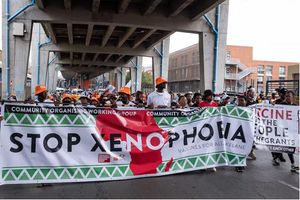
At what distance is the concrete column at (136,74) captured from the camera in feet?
164

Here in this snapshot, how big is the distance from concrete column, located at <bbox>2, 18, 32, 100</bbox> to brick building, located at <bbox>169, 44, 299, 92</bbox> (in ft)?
197

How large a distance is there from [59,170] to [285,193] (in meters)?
3.71

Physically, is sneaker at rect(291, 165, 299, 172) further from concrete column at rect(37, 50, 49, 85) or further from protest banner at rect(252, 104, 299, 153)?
concrete column at rect(37, 50, 49, 85)

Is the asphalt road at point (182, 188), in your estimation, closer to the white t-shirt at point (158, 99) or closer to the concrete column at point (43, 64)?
the white t-shirt at point (158, 99)

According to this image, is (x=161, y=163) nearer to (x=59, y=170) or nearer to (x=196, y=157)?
(x=196, y=157)

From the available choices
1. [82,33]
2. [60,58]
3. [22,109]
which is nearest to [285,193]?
[22,109]

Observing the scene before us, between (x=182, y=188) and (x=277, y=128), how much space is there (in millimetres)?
2861

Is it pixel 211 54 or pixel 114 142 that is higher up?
pixel 211 54

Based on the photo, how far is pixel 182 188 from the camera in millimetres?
5922

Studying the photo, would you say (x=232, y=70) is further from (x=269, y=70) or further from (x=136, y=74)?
(x=136, y=74)

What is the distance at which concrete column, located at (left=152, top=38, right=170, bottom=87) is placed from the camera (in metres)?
36.4

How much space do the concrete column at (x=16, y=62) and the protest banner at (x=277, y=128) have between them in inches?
667

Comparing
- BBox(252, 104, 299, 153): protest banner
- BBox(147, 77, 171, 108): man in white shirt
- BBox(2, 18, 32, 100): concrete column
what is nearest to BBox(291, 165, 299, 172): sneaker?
BBox(252, 104, 299, 153): protest banner

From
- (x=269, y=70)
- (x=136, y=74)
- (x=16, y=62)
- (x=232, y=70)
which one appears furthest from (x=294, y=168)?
(x=269, y=70)
